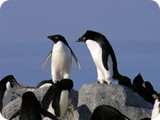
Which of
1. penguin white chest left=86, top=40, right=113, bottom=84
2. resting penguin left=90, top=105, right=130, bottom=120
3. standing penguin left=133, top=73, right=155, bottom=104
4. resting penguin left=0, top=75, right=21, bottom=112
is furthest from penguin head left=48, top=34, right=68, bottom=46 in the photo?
resting penguin left=90, top=105, right=130, bottom=120

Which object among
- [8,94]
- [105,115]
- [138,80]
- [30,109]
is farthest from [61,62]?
[105,115]

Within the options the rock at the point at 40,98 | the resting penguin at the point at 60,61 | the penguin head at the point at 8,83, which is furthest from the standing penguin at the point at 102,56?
the penguin head at the point at 8,83

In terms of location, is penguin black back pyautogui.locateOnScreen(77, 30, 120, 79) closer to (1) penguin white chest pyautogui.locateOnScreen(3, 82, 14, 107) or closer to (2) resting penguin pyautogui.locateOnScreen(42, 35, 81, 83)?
(2) resting penguin pyautogui.locateOnScreen(42, 35, 81, 83)

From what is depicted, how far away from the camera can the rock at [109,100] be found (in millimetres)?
13083

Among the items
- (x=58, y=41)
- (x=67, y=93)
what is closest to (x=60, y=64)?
(x=58, y=41)

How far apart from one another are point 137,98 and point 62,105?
1459 mm

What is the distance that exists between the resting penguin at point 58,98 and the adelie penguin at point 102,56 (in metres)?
0.99

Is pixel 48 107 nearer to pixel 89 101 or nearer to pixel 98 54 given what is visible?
pixel 89 101

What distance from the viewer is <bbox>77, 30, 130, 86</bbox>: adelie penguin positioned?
1427 cm

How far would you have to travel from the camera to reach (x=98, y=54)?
1449cm

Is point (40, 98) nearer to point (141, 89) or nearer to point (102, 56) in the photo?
point (102, 56)

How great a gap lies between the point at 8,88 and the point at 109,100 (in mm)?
3599

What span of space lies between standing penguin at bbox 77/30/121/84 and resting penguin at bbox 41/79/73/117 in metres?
0.99

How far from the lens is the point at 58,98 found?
43.5 ft
